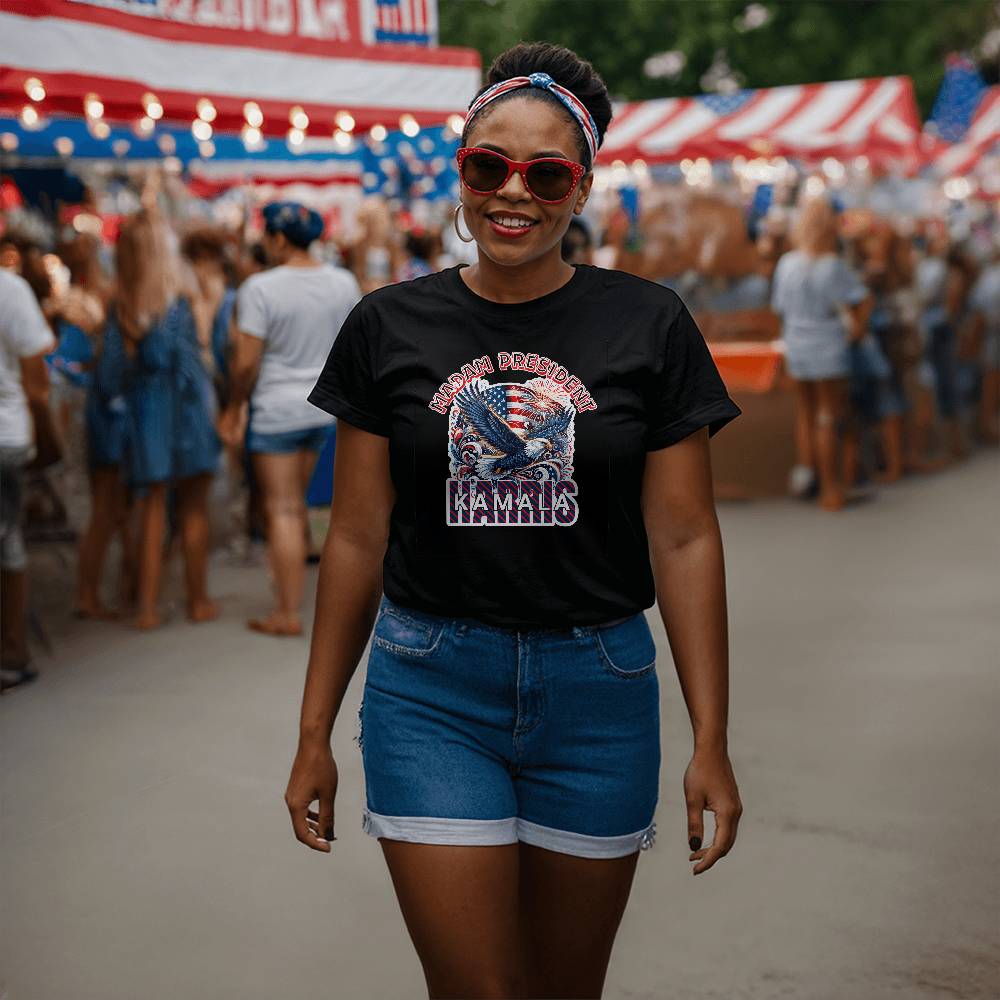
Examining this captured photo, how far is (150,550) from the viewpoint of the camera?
24.4 ft

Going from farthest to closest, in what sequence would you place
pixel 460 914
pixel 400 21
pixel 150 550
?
1. pixel 400 21
2. pixel 150 550
3. pixel 460 914

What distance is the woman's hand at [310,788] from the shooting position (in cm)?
250

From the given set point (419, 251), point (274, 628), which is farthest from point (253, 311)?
point (419, 251)

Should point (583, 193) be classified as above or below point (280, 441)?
above

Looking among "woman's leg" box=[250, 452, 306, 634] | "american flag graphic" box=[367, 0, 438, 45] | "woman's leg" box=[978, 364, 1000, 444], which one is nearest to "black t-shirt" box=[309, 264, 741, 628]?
"woman's leg" box=[250, 452, 306, 634]

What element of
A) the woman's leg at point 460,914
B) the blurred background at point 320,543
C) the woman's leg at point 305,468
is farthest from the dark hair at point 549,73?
the woman's leg at point 305,468

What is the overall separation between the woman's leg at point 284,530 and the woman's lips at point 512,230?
4804 millimetres

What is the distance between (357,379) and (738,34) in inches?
1290

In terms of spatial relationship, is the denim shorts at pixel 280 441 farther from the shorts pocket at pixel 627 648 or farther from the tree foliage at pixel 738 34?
the tree foliage at pixel 738 34

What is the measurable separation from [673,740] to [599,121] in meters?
3.41

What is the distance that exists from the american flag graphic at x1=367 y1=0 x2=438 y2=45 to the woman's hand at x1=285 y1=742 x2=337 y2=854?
8.04m

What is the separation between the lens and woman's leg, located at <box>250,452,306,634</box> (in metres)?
7.11

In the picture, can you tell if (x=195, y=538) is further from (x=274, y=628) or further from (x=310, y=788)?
(x=310, y=788)

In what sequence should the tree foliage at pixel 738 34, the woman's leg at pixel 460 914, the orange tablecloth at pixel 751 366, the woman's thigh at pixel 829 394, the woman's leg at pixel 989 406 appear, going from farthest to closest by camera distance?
1. the tree foliage at pixel 738 34
2. the woman's leg at pixel 989 406
3. the orange tablecloth at pixel 751 366
4. the woman's thigh at pixel 829 394
5. the woman's leg at pixel 460 914
